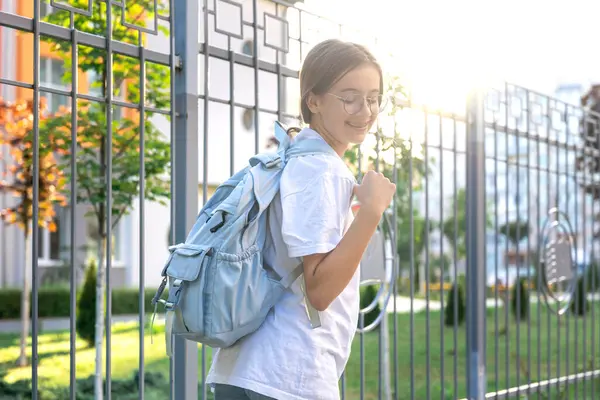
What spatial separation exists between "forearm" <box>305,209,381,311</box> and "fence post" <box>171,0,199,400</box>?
1.37 m

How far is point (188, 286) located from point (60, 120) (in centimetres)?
491

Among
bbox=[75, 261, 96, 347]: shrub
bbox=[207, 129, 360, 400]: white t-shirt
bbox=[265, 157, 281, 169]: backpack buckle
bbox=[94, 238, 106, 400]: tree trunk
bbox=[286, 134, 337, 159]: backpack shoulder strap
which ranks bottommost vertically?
bbox=[75, 261, 96, 347]: shrub

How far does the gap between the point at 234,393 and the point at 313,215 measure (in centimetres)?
42

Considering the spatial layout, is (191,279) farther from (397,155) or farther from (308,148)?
(397,155)

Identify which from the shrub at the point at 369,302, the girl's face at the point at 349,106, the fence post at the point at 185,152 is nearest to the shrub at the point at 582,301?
the shrub at the point at 369,302

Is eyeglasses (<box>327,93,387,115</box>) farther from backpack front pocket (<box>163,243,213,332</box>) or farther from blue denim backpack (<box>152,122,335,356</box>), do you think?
backpack front pocket (<box>163,243,213,332</box>)

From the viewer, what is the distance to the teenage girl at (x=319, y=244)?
1.53 metres

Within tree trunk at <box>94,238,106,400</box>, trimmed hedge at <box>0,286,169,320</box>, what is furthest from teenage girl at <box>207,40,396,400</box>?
trimmed hedge at <box>0,286,169,320</box>

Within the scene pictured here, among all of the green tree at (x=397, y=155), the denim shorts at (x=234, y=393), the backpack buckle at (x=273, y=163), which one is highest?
the green tree at (x=397, y=155)

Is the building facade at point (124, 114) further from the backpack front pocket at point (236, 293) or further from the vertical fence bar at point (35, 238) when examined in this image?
the backpack front pocket at point (236, 293)

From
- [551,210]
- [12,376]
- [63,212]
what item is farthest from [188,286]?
[63,212]

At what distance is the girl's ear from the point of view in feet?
5.67

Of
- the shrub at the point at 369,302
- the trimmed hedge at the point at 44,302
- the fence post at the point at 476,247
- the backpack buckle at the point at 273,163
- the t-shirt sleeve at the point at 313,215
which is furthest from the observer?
the trimmed hedge at the point at 44,302

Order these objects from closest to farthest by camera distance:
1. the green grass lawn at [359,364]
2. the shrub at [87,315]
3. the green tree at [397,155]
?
the green tree at [397,155], the green grass lawn at [359,364], the shrub at [87,315]
